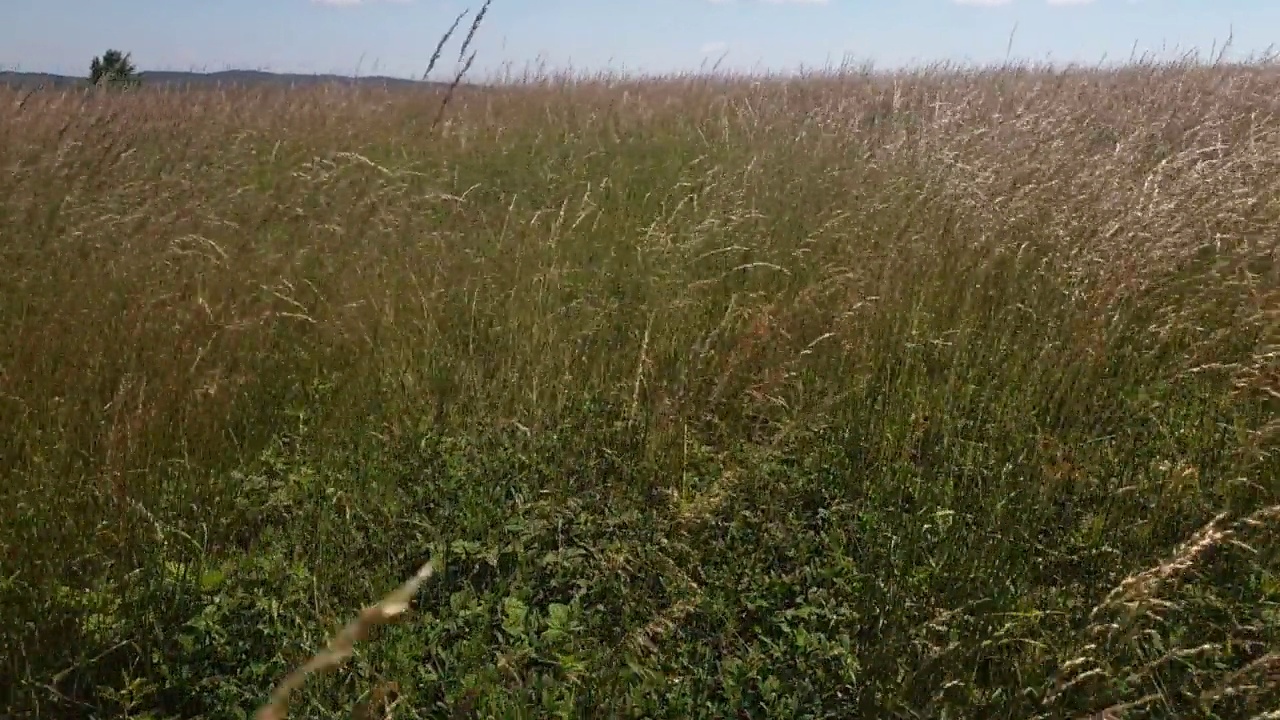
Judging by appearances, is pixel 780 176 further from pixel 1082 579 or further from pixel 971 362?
pixel 1082 579

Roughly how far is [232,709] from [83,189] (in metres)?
2.60

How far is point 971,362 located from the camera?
100.0 inches

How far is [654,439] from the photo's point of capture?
2287 millimetres

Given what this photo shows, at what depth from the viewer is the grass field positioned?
1.63 metres

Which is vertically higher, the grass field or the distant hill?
the distant hill

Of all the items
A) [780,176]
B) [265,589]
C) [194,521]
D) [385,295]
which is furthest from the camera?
[780,176]

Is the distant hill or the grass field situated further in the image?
the distant hill

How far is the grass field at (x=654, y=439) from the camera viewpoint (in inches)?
64.1

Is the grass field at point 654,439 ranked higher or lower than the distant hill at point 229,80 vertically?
lower

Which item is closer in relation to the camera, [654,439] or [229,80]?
[654,439]

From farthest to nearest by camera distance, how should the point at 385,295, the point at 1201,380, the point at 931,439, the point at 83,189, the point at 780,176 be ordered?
the point at 780,176 → the point at 83,189 → the point at 385,295 → the point at 1201,380 → the point at 931,439


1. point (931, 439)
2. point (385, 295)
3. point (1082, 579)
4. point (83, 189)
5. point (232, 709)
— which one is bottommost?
point (232, 709)

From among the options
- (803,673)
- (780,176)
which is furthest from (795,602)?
(780,176)

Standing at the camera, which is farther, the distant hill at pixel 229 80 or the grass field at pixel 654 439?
the distant hill at pixel 229 80
